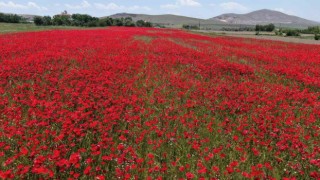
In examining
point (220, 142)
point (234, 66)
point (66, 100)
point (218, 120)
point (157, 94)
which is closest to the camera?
point (220, 142)

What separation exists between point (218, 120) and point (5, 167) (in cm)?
477

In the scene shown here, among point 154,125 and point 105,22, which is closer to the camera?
point 154,125

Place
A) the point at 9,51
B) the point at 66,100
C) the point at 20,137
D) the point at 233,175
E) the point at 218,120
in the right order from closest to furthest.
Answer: the point at 233,175 < the point at 20,137 < the point at 218,120 < the point at 66,100 < the point at 9,51

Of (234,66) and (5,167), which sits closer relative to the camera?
(5,167)

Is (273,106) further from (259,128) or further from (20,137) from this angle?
(20,137)

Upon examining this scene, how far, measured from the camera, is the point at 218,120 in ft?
24.1

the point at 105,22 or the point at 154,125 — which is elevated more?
the point at 105,22

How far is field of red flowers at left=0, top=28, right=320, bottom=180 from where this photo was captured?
15.3 ft

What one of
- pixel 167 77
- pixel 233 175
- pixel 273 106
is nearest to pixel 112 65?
pixel 167 77

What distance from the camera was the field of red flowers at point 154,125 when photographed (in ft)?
15.3

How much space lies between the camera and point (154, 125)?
253 inches

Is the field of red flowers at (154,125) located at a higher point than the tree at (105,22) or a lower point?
lower

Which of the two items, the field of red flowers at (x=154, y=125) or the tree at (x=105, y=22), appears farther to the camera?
the tree at (x=105, y=22)

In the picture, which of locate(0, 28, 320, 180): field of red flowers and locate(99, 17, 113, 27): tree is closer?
locate(0, 28, 320, 180): field of red flowers
